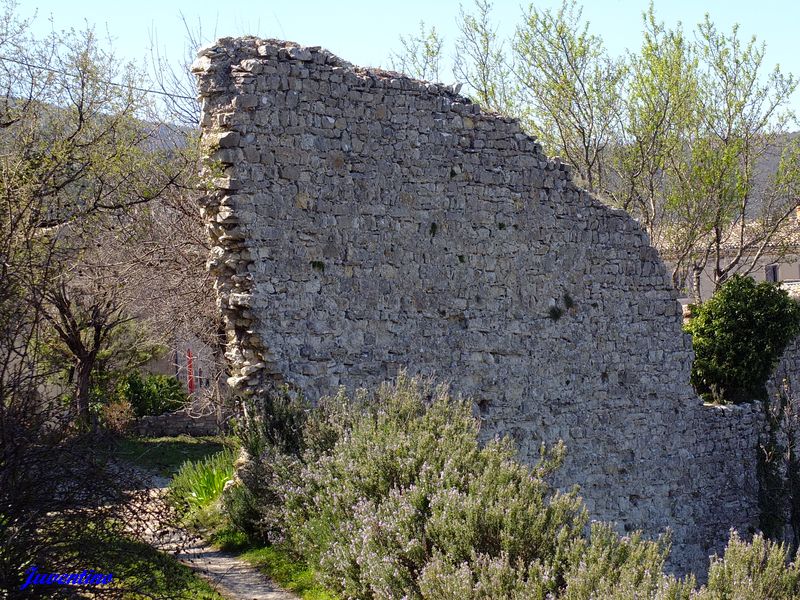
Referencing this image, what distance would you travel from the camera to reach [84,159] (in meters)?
10.6

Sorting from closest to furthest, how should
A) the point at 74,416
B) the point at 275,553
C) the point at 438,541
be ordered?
the point at 74,416
the point at 438,541
the point at 275,553

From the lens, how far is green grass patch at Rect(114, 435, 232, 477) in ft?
55.0

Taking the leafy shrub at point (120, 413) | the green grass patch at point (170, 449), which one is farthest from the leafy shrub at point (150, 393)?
the green grass patch at point (170, 449)

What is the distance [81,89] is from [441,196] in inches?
189

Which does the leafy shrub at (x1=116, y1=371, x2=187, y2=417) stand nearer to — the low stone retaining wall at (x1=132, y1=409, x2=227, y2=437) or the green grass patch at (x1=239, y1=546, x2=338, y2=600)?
the low stone retaining wall at (x1=132, y1=409, x2=227, y2=437)

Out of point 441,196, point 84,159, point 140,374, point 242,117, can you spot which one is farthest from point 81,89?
point 140,374

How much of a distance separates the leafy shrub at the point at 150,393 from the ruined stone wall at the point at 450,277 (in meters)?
11.6

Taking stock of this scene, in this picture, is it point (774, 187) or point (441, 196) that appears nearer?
point (441, 196)

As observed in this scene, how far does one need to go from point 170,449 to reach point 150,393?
3.60 metres

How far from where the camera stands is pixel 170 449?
1852 centimetres

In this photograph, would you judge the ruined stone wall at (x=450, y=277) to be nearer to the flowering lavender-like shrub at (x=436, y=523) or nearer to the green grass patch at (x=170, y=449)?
the flowering lavender-like shrub at (x=436, y=523)

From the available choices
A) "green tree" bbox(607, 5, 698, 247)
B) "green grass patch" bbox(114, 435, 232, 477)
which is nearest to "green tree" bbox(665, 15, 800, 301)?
"green tree" bbox(607, 5, 698, 247)

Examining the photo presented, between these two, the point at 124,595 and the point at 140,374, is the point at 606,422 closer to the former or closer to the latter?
the point at 124,595

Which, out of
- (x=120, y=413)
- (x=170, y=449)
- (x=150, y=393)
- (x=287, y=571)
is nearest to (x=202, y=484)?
(x=287, y=571)
